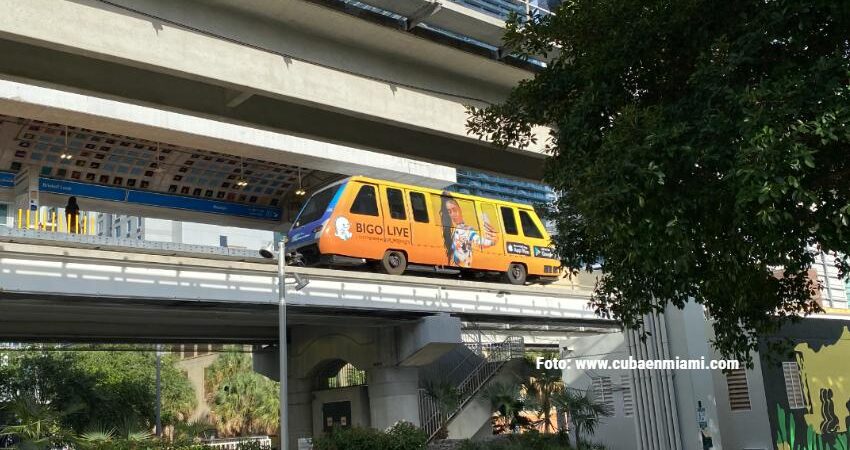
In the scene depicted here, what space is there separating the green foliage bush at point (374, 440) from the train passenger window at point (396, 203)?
5.91 m

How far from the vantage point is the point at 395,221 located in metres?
24.4

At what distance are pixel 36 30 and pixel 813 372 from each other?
17.6 m

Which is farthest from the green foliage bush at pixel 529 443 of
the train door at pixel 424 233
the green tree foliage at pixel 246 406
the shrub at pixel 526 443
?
the green tree foliage at pixel 246 406

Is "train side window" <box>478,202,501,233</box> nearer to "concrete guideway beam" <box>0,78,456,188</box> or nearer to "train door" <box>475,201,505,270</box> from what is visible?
"train door" <box>475,201,505,270</box>

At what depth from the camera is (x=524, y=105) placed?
35.3 ft

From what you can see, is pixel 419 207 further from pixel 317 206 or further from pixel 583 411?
pixel 583 411

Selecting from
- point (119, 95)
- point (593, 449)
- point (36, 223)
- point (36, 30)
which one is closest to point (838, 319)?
point (593, 449)

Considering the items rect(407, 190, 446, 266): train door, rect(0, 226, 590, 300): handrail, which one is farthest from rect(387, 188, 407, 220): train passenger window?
rect(0, 226, 590, 300): handrail

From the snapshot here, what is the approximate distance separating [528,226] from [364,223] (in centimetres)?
747

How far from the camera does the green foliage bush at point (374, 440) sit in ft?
72.1

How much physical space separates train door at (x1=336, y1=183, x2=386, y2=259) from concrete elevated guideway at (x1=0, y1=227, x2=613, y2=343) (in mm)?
776

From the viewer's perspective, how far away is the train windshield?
23.5m

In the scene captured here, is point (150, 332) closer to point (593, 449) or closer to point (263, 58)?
point (593, 449)

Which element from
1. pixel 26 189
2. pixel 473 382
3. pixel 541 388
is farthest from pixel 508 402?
pixel 26 189
